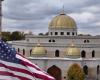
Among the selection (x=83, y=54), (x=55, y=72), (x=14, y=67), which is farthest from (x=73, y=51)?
(x=14, y=67)

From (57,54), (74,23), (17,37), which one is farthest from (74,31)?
(17,37)

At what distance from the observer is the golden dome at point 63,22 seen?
60.9 m

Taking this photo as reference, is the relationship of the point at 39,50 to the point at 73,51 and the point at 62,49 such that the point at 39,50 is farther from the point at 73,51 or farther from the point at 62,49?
the point at 73,51

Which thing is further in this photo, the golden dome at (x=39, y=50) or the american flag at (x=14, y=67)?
the golden dome at (x=39, y=50)

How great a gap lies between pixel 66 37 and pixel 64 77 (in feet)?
20.6

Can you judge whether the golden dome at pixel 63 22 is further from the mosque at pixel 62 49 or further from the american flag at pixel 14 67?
the american flag at pixel 14 67

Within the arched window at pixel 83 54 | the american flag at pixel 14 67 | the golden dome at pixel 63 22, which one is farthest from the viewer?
the golden dome at pixel 63 22

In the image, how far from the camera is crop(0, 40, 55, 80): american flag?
10.5m

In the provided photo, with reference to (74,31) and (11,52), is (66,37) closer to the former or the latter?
(74,31)

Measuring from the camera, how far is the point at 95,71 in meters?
57.8

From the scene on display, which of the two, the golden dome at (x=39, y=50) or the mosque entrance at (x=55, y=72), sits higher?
the golden dome at (x=39, y=50)

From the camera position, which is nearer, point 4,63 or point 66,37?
point 4,63

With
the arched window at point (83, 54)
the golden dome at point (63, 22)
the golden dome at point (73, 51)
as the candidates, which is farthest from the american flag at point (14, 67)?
the golden dome at point (63, 22)

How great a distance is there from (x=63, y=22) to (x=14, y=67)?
165 ft
